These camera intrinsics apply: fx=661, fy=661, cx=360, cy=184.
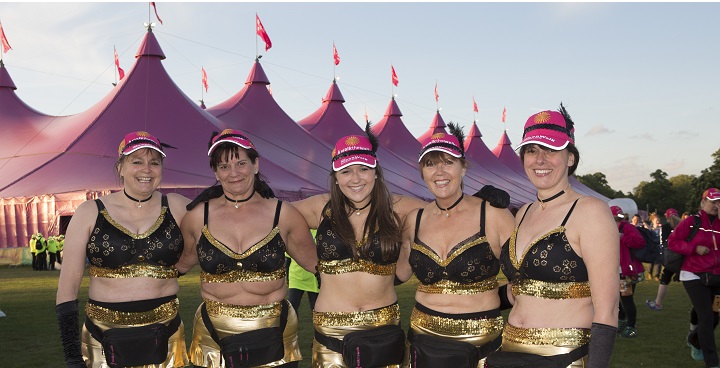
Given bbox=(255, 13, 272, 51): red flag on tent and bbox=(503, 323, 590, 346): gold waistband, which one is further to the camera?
bbox=(255, 13, 272, 51): red flag on tent

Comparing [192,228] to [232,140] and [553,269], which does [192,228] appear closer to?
[232,140]

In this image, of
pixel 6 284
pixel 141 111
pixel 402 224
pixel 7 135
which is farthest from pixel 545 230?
pixel 7 135

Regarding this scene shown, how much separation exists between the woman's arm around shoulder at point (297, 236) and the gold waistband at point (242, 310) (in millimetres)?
518

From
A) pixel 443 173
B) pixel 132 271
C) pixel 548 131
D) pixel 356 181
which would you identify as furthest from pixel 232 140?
pixel 548 131

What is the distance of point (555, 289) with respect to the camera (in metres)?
3.49

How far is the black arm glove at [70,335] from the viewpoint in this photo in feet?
14.0

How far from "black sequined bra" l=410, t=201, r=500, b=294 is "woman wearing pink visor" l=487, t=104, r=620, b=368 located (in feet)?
1.43

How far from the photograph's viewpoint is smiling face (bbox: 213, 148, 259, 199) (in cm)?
472

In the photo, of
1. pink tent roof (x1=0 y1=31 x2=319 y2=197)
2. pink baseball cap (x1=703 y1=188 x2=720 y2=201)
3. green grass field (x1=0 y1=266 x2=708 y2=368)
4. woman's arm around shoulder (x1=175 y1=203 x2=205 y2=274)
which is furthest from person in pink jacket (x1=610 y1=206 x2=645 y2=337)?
pink tent roof (x1=0 y1=31 x2=319 y2=197)

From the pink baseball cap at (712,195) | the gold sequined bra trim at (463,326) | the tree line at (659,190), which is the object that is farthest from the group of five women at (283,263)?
the tree line at (659,190)

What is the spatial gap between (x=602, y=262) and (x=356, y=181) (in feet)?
6.07

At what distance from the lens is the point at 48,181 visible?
20156 mm

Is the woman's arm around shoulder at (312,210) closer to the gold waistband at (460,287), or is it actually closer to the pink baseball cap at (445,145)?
the pink baseball cap at (445,145)

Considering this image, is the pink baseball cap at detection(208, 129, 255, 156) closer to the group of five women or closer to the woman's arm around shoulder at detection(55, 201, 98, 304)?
the group of five women
